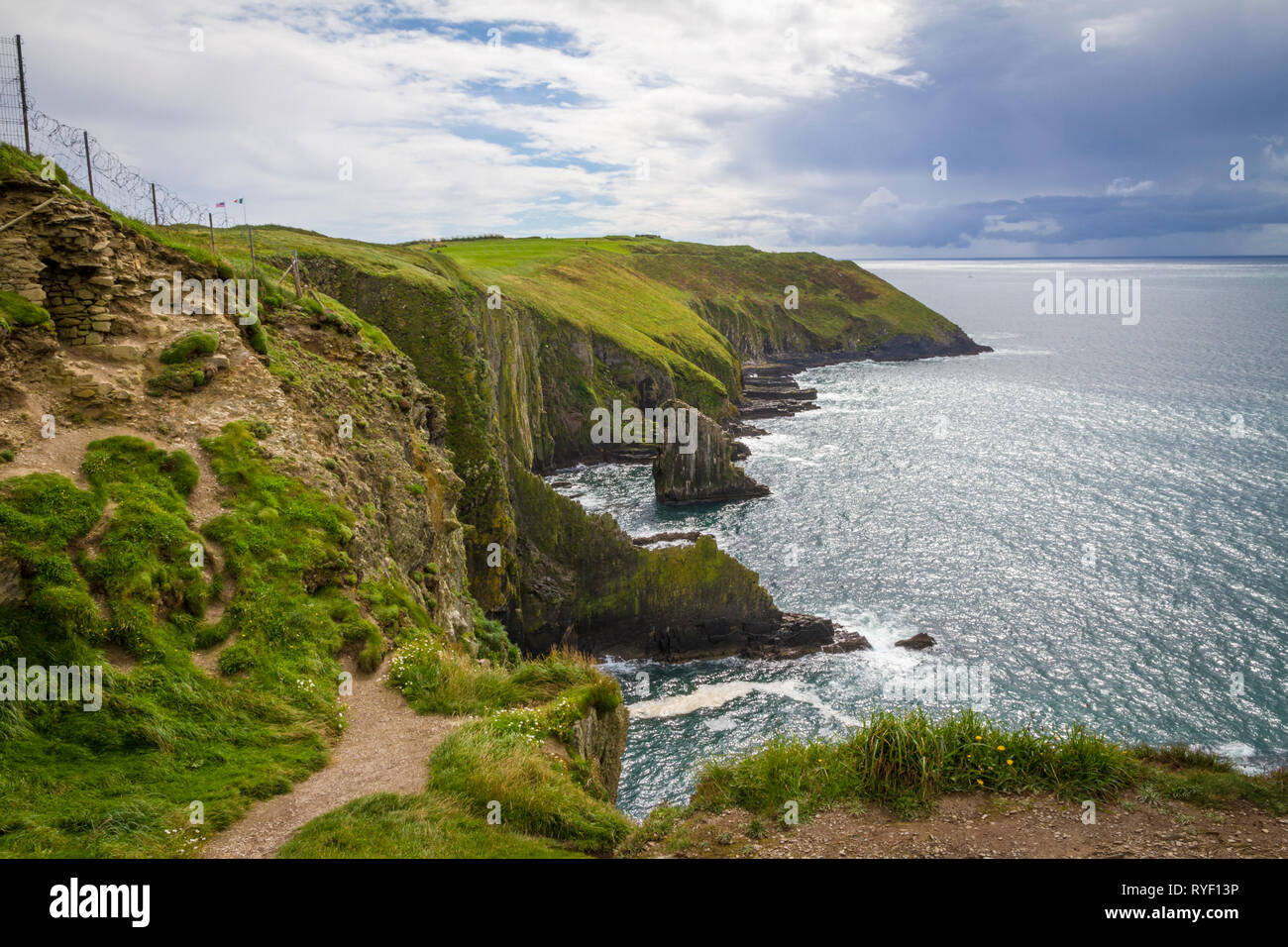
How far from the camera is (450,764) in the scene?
1309 centimetres

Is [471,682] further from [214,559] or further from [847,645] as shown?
[847,645]

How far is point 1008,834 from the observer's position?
38.6 feet

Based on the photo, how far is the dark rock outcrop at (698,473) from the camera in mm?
80312

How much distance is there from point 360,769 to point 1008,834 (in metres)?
11.2

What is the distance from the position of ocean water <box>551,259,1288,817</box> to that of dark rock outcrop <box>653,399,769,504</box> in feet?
8.35

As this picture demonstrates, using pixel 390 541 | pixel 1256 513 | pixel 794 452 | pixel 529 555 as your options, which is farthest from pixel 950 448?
pixel 390 541

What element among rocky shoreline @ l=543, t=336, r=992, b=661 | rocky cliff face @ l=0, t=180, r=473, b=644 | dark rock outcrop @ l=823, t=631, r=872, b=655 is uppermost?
rocky cliff face @ l=0, t=180, r=473, b=644

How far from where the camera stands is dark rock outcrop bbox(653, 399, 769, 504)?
80312 mm

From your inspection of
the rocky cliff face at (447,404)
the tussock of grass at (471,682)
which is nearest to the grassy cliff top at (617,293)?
the rocky cliff face at (447,404)

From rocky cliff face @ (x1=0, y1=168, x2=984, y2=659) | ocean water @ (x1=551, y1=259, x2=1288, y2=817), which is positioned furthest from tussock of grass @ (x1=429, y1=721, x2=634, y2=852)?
rocky cliff face @ (x1=0, y1=168, x2=984, y2=659)

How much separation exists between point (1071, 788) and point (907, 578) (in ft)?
159

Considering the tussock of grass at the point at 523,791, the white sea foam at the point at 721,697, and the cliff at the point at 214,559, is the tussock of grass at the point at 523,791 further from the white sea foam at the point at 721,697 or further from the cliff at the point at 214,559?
the white sea foam at the point at 721,697

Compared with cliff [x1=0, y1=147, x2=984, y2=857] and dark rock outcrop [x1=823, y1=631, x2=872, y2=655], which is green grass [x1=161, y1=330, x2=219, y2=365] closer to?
cliff [x1=0, y1=147, x2=984, y2=857]

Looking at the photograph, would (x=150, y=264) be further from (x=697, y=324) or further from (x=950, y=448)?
(x=697, y=324)
